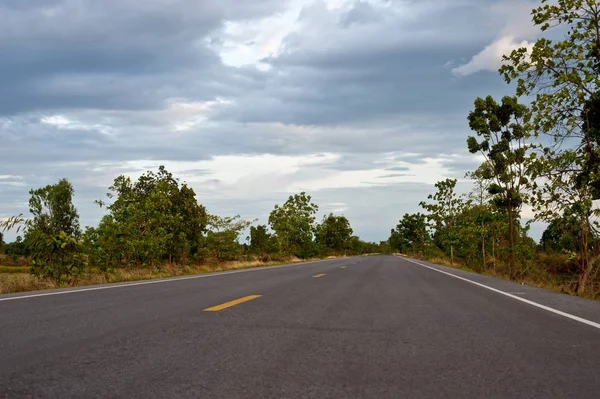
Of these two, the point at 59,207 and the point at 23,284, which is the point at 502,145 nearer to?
the point at 23,284

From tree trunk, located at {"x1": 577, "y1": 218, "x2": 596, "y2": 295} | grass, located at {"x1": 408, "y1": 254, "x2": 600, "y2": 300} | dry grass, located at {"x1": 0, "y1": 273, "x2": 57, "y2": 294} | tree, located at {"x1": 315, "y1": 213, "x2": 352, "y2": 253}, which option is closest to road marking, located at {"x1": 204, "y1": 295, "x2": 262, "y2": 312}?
dry grass, located at {"x1": 0, "y1": 273, "x2": 57, "y2": 294}

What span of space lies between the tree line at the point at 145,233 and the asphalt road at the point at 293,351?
→ 7966mm

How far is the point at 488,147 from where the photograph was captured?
24.3 metres

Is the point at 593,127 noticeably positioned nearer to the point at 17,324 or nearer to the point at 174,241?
the point at 17,324

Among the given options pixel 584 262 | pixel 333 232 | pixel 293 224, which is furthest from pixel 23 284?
pixel 333 232

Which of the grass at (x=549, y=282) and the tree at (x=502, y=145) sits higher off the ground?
the tree at (x=502, y=145)

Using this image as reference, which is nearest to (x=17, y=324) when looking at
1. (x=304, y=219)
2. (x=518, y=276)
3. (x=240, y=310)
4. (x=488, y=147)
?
(x=240, y=310)

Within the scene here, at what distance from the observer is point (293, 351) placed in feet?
14.0

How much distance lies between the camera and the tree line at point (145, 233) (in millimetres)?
14961

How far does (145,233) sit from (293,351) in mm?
26640

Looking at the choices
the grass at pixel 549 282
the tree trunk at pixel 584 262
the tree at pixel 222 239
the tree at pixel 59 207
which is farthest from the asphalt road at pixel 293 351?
the tree at pixel 59 207

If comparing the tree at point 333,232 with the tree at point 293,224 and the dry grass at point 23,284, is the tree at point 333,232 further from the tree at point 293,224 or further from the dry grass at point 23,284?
the dry grass at point 23,284

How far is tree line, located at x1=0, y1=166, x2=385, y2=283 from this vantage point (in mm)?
14961

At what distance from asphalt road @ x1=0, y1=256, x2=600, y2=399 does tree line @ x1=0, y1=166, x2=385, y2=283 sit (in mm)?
7966
